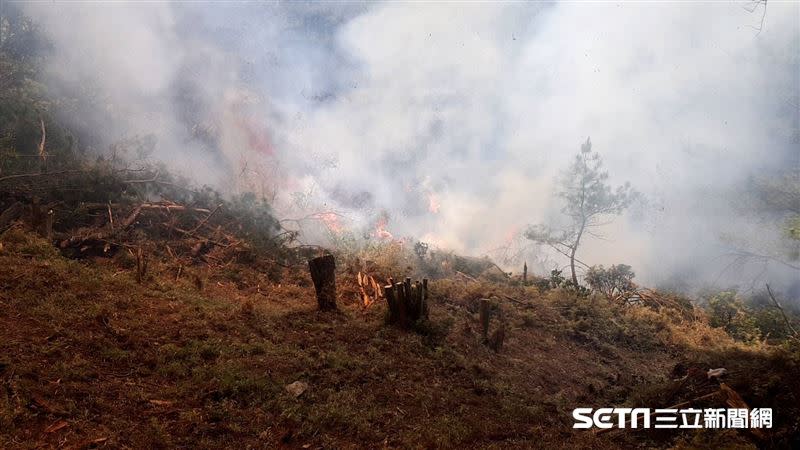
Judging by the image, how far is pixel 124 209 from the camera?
12.0m

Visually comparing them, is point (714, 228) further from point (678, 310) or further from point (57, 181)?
point (57, 181)

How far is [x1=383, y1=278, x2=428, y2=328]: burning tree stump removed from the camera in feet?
27.4

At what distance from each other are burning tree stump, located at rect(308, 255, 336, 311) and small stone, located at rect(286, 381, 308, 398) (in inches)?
127

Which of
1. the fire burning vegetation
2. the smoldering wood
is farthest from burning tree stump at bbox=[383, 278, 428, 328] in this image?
the smoldering wood

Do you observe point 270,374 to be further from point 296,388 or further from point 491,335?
point 491,335

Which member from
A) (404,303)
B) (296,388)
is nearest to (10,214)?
(296,388)

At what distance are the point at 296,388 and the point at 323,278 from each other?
347 cm

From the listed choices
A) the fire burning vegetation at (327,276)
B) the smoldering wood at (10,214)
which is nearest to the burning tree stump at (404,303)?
the fire burning vegetation at (327,276)

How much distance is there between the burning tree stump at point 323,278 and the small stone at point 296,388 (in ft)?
10.6

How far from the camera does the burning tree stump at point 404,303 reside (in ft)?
27.4

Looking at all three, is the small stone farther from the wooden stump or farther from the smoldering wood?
the smoldering wood

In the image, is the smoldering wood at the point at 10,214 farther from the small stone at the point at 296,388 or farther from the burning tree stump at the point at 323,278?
the small stone at the point at 296,388

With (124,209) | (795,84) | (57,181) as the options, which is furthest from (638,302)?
(795,84)

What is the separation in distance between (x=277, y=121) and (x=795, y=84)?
3394cm
